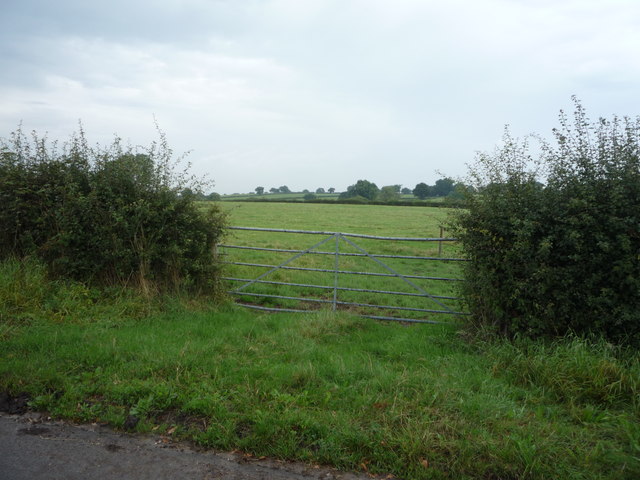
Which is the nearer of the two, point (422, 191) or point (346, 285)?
point (346, 285)

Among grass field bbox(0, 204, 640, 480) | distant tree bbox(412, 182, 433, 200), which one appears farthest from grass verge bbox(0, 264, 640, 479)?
distant tree bbox(412, 182, 433, 200)

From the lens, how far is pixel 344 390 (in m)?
4.62

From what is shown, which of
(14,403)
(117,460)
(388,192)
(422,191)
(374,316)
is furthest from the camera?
(388,192)

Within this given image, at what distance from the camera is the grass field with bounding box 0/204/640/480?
11.9 ft

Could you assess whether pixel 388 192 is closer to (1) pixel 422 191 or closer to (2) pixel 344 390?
(1) pixel 422 191

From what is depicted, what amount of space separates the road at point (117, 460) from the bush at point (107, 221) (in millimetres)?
3948

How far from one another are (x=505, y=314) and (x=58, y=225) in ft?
24.8

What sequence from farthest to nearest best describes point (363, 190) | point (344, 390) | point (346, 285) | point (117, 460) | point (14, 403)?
point (363, 190), point (346, 285), point (344, 390), point (14, 403), point (117, 460)

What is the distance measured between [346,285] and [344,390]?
19.6 feet

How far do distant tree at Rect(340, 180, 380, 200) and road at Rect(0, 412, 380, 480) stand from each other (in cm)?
7485

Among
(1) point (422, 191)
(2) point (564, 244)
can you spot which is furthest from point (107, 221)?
(1) point (422, 191)

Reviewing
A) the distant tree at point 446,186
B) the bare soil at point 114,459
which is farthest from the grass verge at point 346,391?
the distant tree at point 446,186

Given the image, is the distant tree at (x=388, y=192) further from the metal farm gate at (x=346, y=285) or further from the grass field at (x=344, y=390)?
the grass field at (x=344, y=390)

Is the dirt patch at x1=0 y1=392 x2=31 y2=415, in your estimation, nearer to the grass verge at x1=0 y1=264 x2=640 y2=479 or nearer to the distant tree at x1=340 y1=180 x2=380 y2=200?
Answer: the grass verge at x1=0 y1=264 x2=640 y2=479
